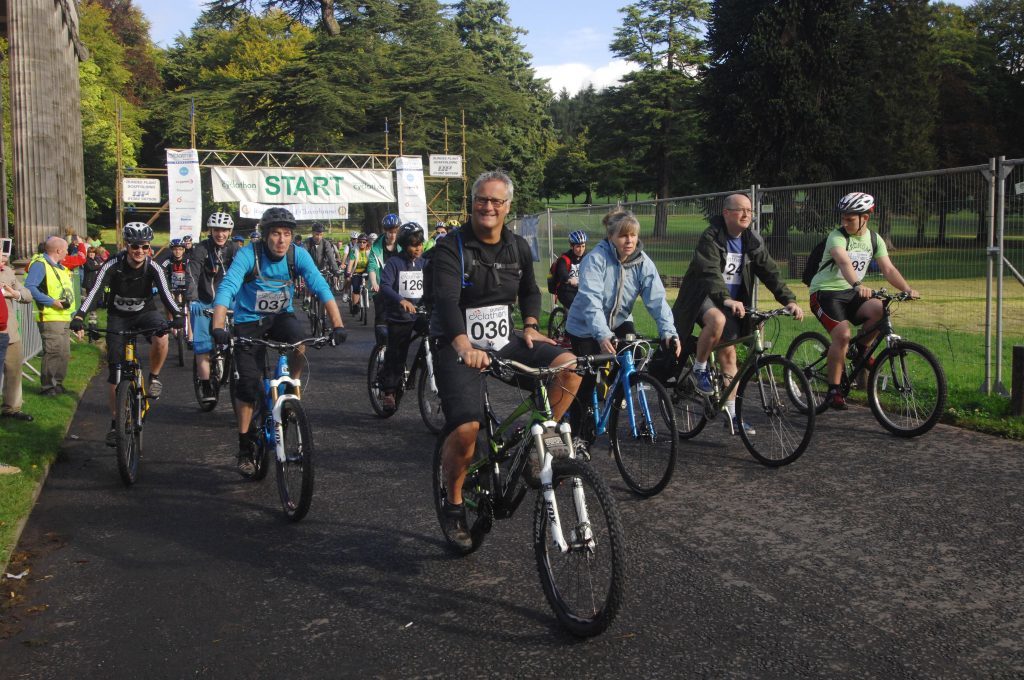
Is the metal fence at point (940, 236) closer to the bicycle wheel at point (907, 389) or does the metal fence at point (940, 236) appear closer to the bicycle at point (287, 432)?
the bicycle wheel at point (907, 389)

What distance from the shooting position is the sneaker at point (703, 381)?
24.7 ft

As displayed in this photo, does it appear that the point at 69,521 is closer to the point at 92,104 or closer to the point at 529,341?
the point at 529,341

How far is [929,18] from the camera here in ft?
151

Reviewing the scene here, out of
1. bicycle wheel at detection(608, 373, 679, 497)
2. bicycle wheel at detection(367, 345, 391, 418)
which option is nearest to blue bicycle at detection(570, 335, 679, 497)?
bicycle wheel at detection(608, 373, 679, 497)

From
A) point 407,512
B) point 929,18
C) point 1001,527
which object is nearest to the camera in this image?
point 1001,527

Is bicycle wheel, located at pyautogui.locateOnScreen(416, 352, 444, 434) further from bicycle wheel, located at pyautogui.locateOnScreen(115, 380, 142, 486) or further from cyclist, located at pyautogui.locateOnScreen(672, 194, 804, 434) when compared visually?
bicycle wheel, located at pyautogui.locateOnScreen(115, 380, 142, 486)

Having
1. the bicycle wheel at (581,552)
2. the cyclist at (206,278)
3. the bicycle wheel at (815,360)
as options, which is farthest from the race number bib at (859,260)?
the cyclist at (206,278)

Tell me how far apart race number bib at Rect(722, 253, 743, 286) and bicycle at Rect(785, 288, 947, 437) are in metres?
1.01

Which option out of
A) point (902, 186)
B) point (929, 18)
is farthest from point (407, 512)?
point (929, 18)

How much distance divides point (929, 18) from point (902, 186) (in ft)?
136

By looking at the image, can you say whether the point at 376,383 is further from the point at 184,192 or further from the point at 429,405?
the point at 184,192

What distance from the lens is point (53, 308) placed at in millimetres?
10711

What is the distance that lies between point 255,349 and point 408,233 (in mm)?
3314

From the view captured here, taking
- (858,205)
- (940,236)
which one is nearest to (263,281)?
(858,205)
